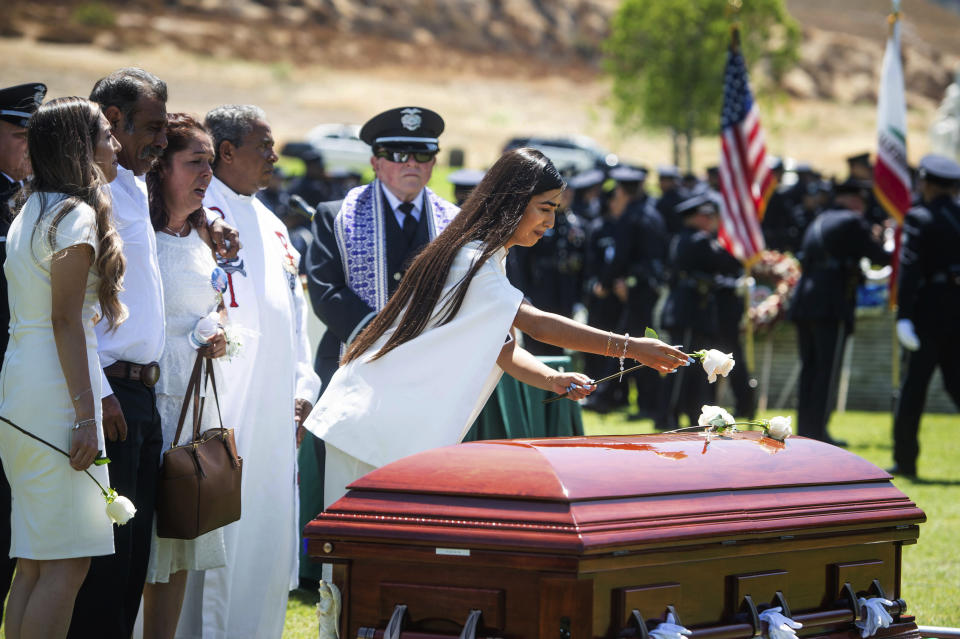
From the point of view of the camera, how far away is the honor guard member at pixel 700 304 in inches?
430

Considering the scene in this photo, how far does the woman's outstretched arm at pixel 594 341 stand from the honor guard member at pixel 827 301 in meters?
6.48

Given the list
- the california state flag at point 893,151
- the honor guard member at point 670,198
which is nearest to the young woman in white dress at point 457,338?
the california state flag at point 893,151

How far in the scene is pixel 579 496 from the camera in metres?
2.71

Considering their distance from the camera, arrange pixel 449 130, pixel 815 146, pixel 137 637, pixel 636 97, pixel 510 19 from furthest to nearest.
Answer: pixel 510 19
pixel 815 146
pixel 449 130
pixel 636 97
pixel 137 637

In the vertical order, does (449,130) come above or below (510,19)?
below

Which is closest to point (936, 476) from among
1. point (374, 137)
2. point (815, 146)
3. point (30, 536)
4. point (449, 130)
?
point (374, 137)

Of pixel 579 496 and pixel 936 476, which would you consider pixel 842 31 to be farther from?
pixel 579 496

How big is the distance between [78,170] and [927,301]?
6881 millimetres

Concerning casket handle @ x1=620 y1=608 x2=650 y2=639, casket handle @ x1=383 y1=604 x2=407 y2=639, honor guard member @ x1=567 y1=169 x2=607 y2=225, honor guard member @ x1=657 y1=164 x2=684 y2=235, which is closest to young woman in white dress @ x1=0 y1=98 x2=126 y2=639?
casket handle @ x1=383 y1=604 x2=407 y2=639

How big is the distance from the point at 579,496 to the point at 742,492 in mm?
563

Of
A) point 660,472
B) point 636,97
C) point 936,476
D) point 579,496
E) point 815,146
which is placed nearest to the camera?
point 579,496

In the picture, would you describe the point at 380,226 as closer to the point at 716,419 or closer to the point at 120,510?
the point at 716,419

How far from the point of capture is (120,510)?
3172mm

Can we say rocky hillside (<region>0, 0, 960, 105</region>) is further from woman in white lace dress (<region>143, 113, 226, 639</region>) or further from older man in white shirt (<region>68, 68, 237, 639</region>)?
older man in white shirt (<region>68, 68, 237, 639</region>)
